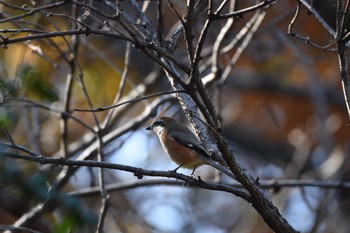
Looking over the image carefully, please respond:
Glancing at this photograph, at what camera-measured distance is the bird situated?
153 inches

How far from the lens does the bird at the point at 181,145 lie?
12.7 feet

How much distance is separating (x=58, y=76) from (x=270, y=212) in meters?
5.46

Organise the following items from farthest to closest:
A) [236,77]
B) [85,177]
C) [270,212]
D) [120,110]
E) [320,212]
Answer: [236,77] → [85,177] → [120,110] → [320,212] → [270,212]

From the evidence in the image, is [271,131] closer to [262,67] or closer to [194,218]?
[262,67]

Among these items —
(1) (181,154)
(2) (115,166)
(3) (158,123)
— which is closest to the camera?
(2) (115,166)

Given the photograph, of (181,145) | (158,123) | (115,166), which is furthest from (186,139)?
(115,166)

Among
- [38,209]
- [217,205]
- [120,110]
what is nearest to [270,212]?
[38,209]

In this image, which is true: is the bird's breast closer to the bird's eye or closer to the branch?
the bird's eye

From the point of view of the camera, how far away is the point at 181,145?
406cm

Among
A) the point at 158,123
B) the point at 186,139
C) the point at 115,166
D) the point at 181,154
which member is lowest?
the point at 115,166

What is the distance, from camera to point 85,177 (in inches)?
297

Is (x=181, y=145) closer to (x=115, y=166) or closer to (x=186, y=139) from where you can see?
(x=186, y=139)

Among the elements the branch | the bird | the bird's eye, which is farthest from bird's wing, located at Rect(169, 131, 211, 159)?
the branch

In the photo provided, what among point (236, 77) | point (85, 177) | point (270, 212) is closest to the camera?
point (270, 212)
